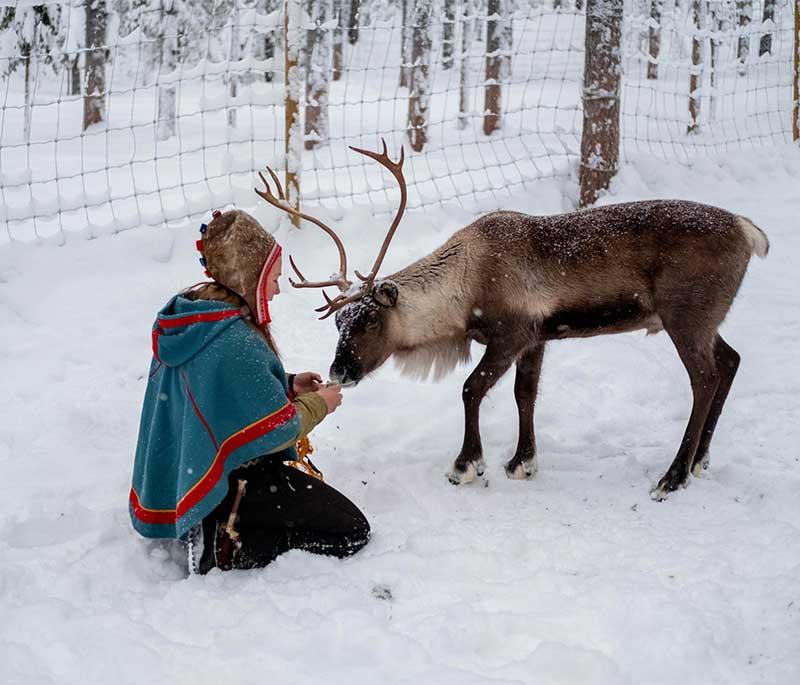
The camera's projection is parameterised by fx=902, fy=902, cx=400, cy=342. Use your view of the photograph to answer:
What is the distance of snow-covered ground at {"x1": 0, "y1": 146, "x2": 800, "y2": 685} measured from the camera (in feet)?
7.66

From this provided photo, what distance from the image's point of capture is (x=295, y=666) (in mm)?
2289

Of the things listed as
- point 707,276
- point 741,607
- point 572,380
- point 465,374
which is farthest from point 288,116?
point 741,607

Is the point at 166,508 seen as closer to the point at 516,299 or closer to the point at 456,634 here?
the point at 456,634

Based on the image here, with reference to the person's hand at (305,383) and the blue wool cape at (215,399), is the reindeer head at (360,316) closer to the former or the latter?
the person's hand at (305,383)

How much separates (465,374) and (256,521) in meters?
2.04

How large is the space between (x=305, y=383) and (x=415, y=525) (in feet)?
2.10

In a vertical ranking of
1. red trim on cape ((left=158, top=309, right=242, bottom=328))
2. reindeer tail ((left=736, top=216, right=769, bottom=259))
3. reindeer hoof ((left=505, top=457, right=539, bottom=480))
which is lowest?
reindeer hoof ((left=505, top=457, right=539, bottom=480))

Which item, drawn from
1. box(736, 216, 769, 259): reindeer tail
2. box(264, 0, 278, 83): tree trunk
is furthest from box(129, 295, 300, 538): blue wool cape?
box(264, 0, 278, 83): tree trunk

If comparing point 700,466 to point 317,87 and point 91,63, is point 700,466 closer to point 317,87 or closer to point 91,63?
point 317,87

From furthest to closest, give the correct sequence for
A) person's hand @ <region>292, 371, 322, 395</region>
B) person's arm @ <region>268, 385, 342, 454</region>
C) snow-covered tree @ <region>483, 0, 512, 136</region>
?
snow-covered tree @ <region>483, 0, 512, 136</region> → person's hand @ <region>292, 371, 322, 395</region> → person's arm @ <region>268, 385, 342, 454</region>

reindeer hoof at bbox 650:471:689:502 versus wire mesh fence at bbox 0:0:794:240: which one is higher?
wire mesh fence at bbox 0:0:794:240

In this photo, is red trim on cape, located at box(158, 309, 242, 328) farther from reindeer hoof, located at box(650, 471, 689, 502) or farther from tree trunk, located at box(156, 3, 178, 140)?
tree trunk, located at box(156, 3, 178, 140)

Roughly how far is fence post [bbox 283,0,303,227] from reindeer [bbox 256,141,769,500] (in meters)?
1.84

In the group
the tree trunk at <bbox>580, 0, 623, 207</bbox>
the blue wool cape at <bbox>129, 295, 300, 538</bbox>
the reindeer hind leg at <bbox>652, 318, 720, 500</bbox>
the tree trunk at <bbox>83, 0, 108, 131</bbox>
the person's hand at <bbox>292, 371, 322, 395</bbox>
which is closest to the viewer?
the blue wool cape at <bbox>129, 295, 300, 538</bbox>
